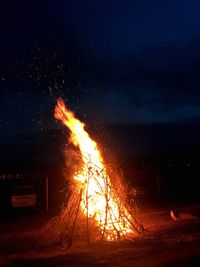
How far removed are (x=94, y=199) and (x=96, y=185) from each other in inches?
18.1

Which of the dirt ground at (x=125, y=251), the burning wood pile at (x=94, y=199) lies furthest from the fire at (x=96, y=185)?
the dirt ground at (x=125, y=251)

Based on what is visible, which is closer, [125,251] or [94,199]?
[125,251]

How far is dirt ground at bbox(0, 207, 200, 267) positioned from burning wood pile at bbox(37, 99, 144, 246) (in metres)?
0.58

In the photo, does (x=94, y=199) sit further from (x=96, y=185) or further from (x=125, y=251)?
(x=125, y=251)

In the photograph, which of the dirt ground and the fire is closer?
the dirt ground

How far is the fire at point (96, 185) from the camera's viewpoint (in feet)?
26.0

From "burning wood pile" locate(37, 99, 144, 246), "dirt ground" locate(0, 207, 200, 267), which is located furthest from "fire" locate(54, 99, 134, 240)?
"dirt ground" locate(0, 207, 200, 267)

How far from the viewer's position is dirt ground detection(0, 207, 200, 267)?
5840mm

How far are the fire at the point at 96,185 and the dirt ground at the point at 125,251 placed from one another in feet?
2.25

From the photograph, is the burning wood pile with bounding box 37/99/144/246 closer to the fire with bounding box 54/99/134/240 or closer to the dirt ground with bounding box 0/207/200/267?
the fire with bounding box 54/99/134/240

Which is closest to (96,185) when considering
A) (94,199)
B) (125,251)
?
(94,199)

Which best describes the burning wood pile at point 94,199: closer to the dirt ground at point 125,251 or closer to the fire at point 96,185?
the fire at point 96,185

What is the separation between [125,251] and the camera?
6434mm

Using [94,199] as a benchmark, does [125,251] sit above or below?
below
